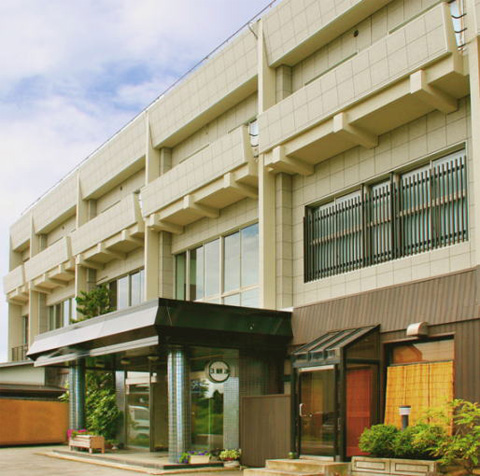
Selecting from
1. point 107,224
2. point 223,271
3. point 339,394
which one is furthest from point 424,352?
point 107,224

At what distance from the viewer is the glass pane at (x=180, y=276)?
97.2ft

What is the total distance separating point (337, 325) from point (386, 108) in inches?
217

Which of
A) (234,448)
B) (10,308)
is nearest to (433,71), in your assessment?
(234,448)

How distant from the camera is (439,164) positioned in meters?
18.8

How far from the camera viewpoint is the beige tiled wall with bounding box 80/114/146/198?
31.7m

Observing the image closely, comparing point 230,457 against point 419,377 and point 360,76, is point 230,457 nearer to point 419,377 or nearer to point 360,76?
point 419,377

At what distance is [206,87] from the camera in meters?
27.1

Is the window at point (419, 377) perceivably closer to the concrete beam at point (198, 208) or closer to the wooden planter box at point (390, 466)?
the wooden planter box at point (390, 466)

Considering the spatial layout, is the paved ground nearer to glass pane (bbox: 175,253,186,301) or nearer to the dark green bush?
the dark green bush

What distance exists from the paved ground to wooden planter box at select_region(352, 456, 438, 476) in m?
4.43

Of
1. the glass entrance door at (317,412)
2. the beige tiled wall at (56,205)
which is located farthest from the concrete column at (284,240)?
the beige tiled wall at (56,205)

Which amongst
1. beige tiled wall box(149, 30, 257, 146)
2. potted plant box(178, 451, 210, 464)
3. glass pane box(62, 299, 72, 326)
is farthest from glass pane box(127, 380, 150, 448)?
glass pane box(62, 299, 72, 326)

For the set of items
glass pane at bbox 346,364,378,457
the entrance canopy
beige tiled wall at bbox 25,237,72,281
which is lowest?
glass pane at bbox 346,364,378,457

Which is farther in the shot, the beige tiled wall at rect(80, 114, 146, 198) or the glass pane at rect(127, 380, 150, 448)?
the beige tiled wall at rect(80, 114, 146, 198)
